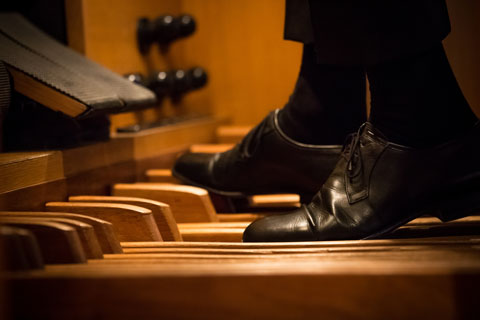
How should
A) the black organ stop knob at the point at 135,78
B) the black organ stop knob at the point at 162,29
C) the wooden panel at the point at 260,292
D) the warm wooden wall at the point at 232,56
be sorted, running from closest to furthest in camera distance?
the wooden panel at the point at 260,292, the black organ stop knob at the point at 135,78, the black organ stop knob at the point at 162,29, the warm wooden wall at the point at 232,56

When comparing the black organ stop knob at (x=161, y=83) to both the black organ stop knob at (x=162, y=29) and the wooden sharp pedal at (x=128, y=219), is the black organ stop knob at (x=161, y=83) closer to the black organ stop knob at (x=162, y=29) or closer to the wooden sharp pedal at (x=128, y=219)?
the black organ stop knob at (x=162, y=29)

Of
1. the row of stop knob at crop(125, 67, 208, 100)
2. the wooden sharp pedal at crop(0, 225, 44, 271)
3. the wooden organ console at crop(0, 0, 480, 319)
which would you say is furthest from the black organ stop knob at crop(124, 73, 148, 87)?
the wooden sharp pedal at crop(0, 225, 44, 271)

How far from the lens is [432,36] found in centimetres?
66

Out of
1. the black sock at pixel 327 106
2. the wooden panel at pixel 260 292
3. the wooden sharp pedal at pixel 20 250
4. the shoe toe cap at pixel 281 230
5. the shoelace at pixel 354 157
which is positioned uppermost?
the black sock at pixel 327 106

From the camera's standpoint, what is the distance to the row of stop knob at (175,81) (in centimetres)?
144

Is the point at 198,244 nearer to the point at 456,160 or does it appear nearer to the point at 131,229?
the point at 131,229

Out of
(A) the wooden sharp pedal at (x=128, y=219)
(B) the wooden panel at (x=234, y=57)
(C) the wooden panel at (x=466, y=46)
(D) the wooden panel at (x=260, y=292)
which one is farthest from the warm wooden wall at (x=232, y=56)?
(D) the wooden panel at (x=260, y=292)

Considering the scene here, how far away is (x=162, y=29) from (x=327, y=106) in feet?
2.24

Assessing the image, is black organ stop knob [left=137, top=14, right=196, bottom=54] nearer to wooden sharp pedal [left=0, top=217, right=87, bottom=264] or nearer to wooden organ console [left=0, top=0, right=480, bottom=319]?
wooden organ console [left=0, top=0, right=480, bottom=319]

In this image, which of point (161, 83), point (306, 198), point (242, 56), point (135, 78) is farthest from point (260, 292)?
point (242, 56)

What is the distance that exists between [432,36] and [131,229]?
43cm

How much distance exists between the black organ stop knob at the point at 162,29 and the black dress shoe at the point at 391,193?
2.76 ft

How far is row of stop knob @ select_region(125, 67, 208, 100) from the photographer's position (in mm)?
1442

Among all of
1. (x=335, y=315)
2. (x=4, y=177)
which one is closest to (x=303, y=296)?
(x=335, y=315)
